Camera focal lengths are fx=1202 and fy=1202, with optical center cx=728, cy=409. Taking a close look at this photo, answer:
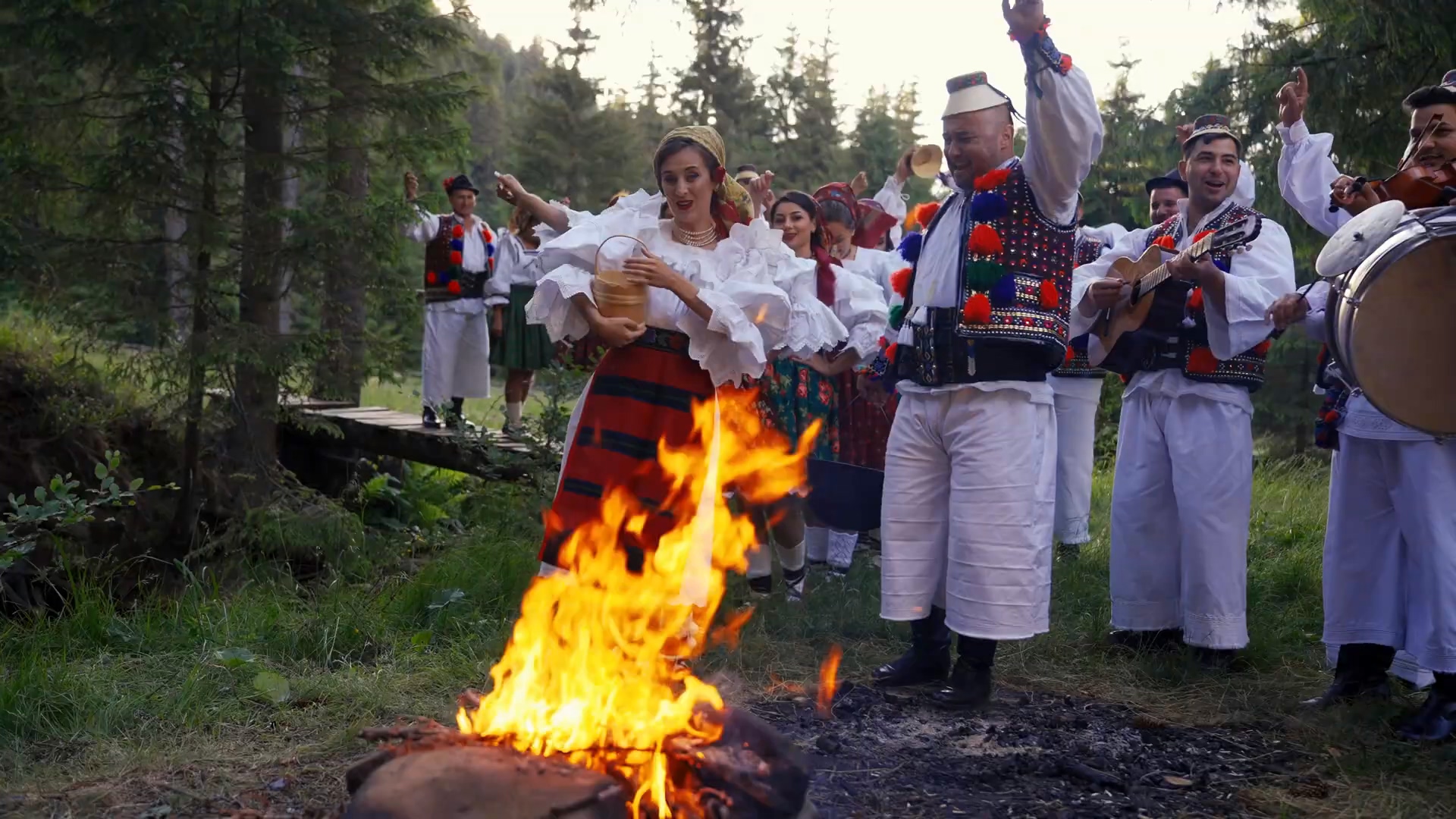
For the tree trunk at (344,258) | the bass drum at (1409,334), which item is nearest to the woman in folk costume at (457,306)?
the tree trunk at (344,258)

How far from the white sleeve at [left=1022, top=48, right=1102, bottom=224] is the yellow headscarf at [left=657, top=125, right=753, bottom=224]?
1196mm

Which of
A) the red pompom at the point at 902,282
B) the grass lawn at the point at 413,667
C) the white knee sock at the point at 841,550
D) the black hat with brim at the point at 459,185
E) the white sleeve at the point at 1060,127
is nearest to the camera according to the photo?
the grass lawn at the point at 413,667

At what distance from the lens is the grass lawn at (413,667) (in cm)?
379

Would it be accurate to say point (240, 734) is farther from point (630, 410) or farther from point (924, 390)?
point (924, 390)

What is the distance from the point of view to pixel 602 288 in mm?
4578

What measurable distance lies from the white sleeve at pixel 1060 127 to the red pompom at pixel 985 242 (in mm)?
264

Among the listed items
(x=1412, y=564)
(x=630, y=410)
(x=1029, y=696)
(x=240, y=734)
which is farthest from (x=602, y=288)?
(x=1412, y=564)

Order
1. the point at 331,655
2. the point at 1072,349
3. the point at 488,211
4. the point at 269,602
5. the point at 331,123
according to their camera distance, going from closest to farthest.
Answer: the point at 331,655 < the point at 269,602 < the point at 1072,349 < the point at 331,123 < the point at 488,211

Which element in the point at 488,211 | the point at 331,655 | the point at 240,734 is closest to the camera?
the point at 240,734

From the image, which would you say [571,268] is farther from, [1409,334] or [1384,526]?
[1384,526]

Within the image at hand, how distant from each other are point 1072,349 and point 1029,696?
114 inches

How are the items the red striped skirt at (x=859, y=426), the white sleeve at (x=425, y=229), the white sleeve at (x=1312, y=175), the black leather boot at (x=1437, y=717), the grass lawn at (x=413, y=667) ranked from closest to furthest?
the grass lawn at (x=413, y=667)
the black leather boot at (x=1437, y=717)
the white sleeve at (x=1312, y=175)
the red striped skirt at (x=859, y=426)
the white sleeve at (x=425, y=229)

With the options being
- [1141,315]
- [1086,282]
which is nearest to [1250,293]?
[1141,315]

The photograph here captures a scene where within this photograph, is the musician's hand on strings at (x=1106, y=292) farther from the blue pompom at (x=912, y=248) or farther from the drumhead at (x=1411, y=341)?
the drumhead at (x=1411, y=341)
